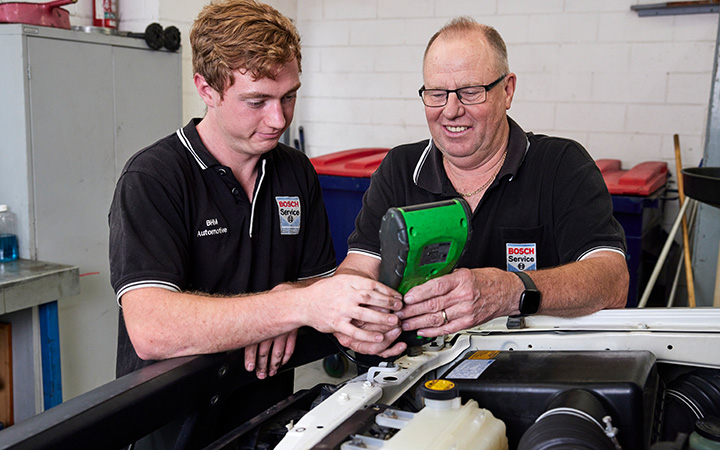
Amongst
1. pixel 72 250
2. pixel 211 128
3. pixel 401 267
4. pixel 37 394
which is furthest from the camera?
pixel 72 250

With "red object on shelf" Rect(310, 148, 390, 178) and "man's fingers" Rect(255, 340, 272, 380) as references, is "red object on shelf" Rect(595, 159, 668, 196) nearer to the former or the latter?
"red object on shelf" Rect(310, 148, 390, 178)

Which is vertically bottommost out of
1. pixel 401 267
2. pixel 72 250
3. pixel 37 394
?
pixel 37 394

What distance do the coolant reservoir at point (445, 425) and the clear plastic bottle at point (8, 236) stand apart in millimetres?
2088

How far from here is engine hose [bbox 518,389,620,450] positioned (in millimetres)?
776

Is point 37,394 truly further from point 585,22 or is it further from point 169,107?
point 585,22

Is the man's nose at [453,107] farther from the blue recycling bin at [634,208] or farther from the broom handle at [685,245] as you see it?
the broom handle at [685,245]

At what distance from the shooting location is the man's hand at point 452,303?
1.11 metres

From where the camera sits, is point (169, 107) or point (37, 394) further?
point (169, 107)

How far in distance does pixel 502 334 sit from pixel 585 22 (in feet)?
9.07

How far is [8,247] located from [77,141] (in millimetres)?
494

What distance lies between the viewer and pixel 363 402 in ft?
3.04

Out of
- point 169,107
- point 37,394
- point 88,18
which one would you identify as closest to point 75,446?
point 37,394

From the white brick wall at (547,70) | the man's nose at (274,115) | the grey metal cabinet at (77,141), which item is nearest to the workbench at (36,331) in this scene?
the grey metal cabinet at (77,141)

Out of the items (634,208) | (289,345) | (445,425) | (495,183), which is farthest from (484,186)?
(634,208)
